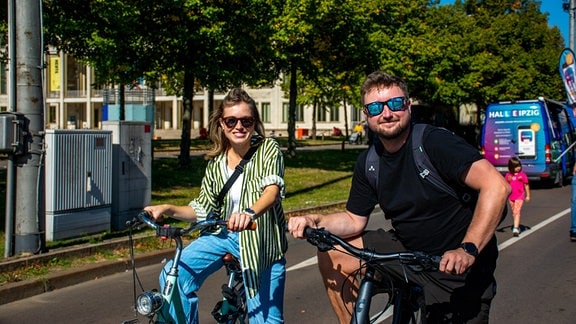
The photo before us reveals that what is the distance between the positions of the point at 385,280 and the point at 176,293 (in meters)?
1.08

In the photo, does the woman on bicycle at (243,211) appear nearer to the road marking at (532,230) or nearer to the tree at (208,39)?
the road marking at (532,230)

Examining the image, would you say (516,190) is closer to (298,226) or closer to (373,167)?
(373,167)

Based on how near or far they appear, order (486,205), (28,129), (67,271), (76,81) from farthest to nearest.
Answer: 1. (76,81)
2. (28,129)
3. (67,271)
4. (486,205)

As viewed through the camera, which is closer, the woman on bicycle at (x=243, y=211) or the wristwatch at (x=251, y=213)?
the wristwatch at (x=251, y=213)

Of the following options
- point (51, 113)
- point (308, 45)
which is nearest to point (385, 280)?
point (308, 45)

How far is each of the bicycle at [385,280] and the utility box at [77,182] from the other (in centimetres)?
716

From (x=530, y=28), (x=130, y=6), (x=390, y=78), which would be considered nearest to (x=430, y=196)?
(x=390, y=78)

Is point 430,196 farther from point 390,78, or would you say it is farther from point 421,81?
point 421,81

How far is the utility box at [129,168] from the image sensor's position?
1112 cm

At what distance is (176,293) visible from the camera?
3562 millimetres

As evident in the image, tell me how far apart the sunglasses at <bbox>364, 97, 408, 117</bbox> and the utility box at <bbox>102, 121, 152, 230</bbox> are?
8.22m

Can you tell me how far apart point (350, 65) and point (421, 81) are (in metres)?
7.99

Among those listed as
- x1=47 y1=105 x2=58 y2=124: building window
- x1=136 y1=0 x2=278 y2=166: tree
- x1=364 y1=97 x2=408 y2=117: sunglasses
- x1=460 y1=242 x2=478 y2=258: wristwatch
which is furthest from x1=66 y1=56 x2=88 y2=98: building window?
x1=460 y1=242 x2=478 y2=258: wristwatch

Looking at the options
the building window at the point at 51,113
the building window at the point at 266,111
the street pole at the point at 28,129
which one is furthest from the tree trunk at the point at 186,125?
the building window at the point at 51,113
